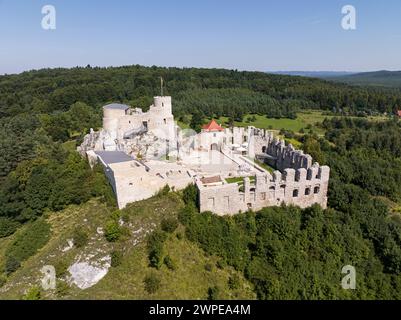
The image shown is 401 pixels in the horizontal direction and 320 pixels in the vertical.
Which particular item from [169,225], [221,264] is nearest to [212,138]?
[169,225]

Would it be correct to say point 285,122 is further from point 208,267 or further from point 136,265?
point 136,265

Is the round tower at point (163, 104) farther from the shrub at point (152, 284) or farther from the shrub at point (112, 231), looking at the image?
the shrub at point (152, 284)

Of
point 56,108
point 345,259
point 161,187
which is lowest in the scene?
point 345,259

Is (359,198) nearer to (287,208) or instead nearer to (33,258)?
(287,208)

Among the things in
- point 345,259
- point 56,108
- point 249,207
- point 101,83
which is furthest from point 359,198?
point 101,83

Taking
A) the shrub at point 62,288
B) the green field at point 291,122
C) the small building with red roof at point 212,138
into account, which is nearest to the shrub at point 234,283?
the shrub at point 62,288

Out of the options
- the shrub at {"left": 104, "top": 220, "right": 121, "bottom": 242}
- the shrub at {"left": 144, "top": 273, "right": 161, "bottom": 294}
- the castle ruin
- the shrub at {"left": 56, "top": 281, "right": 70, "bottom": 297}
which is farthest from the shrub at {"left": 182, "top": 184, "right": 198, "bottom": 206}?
the shrub at {"left": 56, "top": 281, "right": 70, "bottom": 297}
